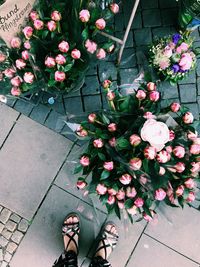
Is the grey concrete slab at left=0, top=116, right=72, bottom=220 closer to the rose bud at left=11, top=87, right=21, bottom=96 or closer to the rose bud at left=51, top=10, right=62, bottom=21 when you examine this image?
the rose bud at left=11, top=87, right=21, bottom=96

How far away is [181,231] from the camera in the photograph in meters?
3.08

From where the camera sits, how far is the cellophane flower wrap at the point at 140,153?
6.75 feet

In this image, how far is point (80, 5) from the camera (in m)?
2.35

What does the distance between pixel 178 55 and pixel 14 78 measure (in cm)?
133

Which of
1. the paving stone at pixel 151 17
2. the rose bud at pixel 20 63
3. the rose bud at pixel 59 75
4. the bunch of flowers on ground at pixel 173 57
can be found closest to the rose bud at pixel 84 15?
the rose bud at pixel 59 75

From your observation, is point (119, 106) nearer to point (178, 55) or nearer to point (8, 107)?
point (178, 55)

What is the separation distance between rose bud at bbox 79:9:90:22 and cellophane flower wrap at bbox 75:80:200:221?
0.45 meters

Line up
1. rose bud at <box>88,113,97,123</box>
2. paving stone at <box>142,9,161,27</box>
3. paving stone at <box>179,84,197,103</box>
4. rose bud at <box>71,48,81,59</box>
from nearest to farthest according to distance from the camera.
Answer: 1. rose bud at <box>88,113,97,123</box>
2. rose bud at <box>71,48,81,59</box>
3. paving stone at <box>179,84,197,103</box>
4. paving stone at <box>142,9,161,27</box>

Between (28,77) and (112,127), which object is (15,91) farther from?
(112,127)

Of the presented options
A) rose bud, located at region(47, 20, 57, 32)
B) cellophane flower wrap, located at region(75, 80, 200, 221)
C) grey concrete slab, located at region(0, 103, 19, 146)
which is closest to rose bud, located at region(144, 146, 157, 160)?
cellophane flower wrap, located at region(75, 80, 200, 221)

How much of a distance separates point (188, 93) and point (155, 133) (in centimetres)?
144

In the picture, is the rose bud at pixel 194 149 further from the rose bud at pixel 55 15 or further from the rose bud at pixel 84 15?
the rose bud at pixel 55 15

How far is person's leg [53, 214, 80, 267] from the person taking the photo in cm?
299

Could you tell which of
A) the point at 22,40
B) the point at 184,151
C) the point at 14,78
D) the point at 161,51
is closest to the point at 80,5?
the point at 22,40
